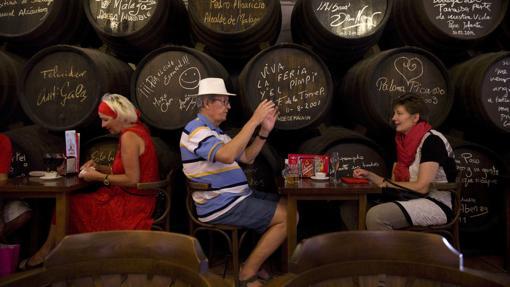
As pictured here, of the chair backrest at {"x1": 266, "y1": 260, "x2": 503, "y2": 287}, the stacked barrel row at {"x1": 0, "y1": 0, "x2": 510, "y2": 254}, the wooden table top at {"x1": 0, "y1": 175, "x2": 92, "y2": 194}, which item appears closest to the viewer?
the chair backrest at {"x1": 266, "y1": 260, "x2": 503, "y2": 287}

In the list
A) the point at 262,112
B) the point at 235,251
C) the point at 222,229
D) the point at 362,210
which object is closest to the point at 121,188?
the point at 222,229

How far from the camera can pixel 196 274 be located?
0.94 metres

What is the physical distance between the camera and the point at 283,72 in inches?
121

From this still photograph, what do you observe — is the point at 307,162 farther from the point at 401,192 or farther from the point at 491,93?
the point at 491,93

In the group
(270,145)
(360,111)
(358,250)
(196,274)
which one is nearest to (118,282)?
(196,274)

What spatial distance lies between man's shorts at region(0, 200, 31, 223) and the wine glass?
2.09 metres

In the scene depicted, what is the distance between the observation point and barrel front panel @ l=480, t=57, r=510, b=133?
10.2ft

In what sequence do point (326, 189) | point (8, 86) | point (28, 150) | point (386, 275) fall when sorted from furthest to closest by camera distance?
point (8, 86) → point (28, 150) → point (326, 189) → point (386, 275)

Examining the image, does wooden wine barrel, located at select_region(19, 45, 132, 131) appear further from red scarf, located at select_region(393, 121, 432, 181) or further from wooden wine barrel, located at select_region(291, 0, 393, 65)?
red scarf, located at select_region(393, 121, 432, 181)

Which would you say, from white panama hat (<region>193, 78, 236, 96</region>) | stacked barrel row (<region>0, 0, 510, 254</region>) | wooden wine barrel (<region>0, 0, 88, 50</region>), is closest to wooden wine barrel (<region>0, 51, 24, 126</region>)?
stacked barrel row (<region>0, 0, 510, 254</region>)

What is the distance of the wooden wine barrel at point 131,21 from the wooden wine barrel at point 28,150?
926mm

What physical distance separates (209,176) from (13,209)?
53.6 inches

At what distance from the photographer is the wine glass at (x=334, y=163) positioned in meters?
2.75

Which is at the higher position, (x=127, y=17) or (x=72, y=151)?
(x=127, y=17)
